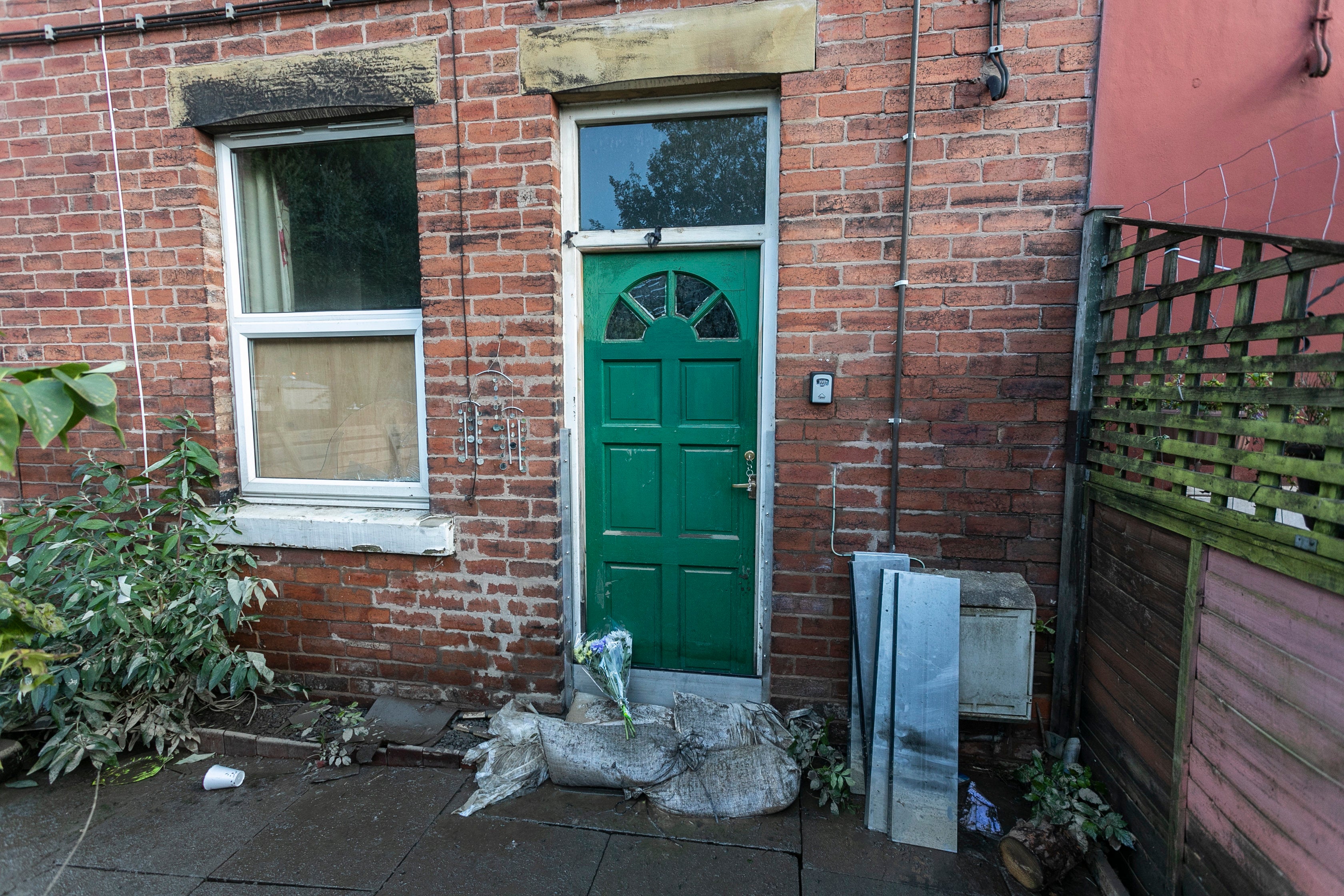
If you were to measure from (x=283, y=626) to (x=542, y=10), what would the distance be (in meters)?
3.28

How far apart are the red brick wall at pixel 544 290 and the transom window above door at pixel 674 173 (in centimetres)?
22

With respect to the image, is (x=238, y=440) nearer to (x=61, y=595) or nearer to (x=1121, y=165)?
(x=61, y=595)

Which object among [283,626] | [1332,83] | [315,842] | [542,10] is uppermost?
[542,10]

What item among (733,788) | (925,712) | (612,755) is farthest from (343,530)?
(925,712)

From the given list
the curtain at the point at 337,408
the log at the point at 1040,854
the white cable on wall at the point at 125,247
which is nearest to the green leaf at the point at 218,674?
the curtain at the point at 337,408

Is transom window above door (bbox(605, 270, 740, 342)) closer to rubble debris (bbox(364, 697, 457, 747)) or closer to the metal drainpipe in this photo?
the metal drainpipe

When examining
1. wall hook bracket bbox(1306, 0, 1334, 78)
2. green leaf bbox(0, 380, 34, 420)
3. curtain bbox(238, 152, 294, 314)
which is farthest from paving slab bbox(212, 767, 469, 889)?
wall hook bracket bbox(1306, 0, 1334, 78)

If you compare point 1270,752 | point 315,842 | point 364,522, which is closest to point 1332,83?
point 1270,752

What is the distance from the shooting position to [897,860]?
2311 mm

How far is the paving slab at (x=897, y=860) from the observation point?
2.21 metres

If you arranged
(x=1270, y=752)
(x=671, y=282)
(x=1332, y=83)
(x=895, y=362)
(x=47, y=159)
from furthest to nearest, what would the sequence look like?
(x=47, y=159) < (x=671, y=282) < (x=895, y=362) < (x=1332, y=83) < (x=1270, y=752)

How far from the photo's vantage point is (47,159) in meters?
3.29

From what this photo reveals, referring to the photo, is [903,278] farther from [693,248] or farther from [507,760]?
[507,760]

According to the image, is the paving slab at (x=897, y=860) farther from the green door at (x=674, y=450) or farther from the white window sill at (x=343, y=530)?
the white window sill at (x=343, y=530)
